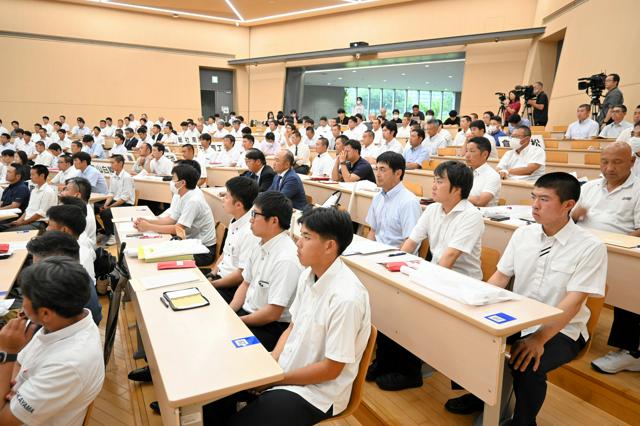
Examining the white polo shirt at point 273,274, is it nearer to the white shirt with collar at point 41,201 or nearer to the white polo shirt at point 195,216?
the white polo shirt at point 195,216

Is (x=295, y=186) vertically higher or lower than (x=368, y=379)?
higher

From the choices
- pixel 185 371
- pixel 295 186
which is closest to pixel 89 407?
pixel 185 371

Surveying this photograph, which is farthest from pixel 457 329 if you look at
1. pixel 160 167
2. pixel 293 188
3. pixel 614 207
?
pixel 160 167

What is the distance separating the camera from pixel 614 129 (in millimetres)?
6395

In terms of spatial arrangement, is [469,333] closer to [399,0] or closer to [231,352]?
[231,352]

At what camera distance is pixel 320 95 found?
1677 cm

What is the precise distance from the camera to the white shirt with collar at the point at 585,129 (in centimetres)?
698

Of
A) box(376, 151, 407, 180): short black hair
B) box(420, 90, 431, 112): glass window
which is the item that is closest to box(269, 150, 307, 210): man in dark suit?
box(376, 151, 407, 180): short black hair

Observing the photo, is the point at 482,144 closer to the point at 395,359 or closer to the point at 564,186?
the point at 564,186

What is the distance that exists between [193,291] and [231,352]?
0.62 metres

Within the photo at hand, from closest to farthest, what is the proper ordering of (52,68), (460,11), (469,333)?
1. (469,333)
2. (460,11)
3. (52,68)

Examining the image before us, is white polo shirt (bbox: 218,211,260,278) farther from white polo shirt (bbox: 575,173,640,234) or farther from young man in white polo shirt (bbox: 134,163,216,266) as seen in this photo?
white polo shirt (bbox: 575,173,640,234)

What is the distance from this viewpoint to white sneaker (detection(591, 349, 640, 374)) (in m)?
2.37

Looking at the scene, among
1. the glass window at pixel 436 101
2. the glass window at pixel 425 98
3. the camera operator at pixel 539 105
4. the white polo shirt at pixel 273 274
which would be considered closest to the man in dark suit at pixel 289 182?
the white polo shirt at pixel 273 274
